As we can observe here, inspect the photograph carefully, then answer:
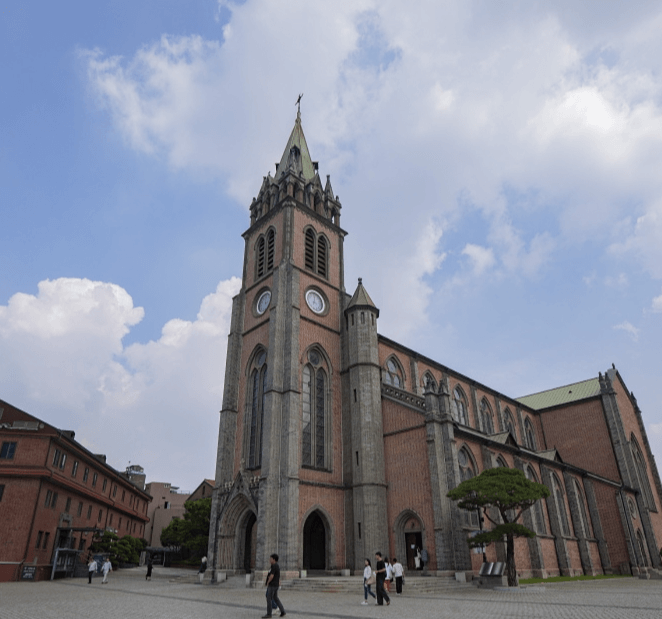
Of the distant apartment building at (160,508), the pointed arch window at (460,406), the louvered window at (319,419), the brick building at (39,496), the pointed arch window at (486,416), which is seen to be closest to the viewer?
the brick building at (39,496)

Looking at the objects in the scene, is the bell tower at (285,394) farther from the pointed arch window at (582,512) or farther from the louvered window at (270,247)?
the pointed arch window at (582,512)

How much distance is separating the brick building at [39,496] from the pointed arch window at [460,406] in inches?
1234

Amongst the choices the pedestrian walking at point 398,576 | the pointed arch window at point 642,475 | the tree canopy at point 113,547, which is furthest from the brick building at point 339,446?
the tree canopy at point 113,547

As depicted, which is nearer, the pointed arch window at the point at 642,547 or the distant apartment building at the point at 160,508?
the pointed arch window at the point at 642,547

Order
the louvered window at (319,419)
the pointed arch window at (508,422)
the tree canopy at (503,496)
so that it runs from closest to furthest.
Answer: the tree canopy at (503,496) → the louvered window at (319,419) → the pointed arch window at (508,422)

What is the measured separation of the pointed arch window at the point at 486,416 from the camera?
5012 centimetres

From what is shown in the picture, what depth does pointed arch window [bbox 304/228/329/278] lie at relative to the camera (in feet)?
135

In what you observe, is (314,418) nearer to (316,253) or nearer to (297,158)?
(316,253)

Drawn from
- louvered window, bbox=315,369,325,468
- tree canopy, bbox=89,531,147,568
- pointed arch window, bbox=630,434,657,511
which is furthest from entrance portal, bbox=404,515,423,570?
pointed arch window, bbox=630,434,657,511

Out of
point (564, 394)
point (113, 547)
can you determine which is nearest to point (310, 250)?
point (113, 547)

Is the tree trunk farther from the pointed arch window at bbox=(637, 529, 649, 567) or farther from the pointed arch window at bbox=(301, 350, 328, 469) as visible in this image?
the pointed arch window at bbox=(637, 529, 649, 567)

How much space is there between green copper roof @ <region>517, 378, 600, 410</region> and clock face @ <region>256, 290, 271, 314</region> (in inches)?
1515

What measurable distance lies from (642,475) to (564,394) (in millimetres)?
11386

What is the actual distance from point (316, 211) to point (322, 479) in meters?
23.0
